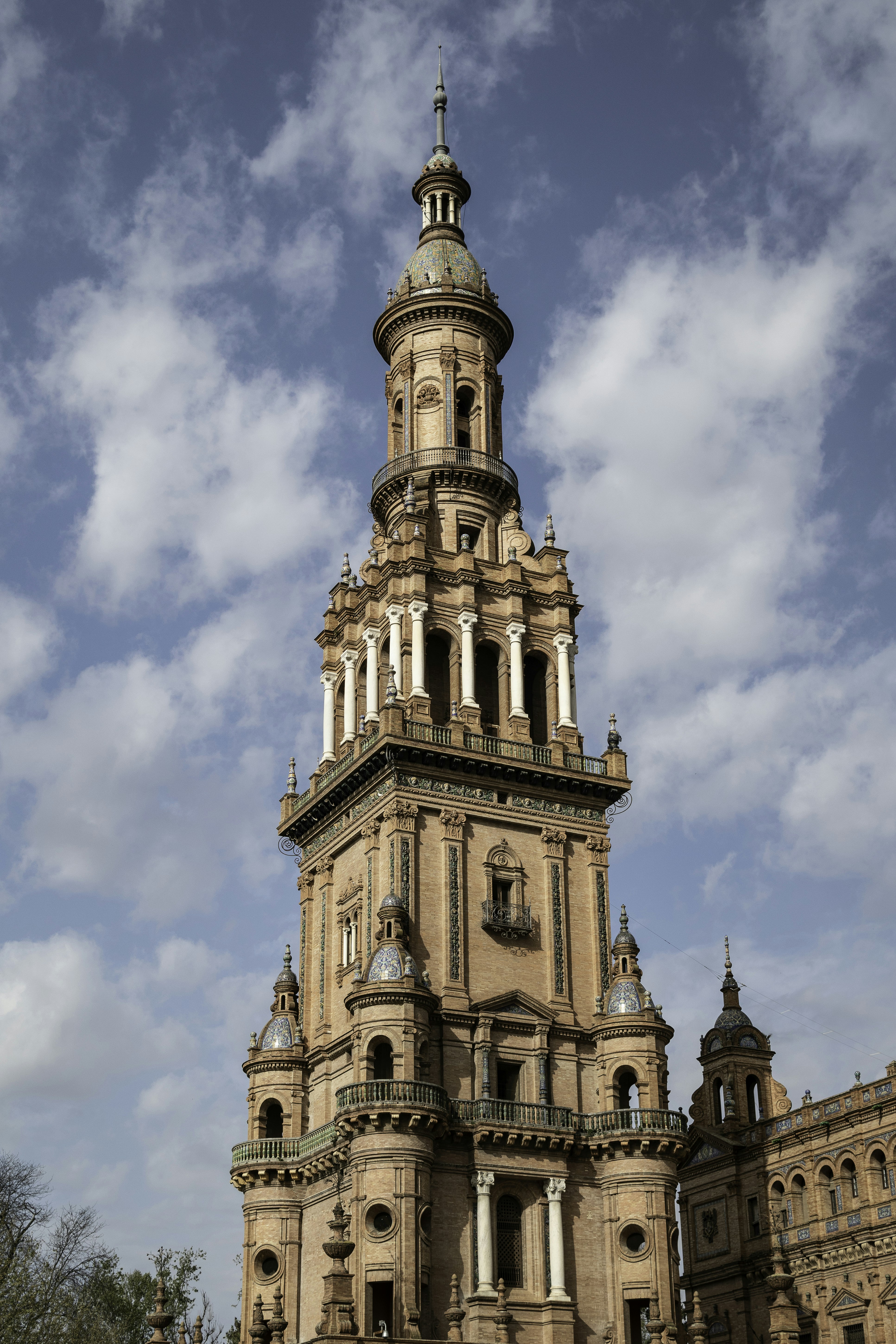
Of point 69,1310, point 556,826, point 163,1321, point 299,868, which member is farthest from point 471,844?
point 69,1310

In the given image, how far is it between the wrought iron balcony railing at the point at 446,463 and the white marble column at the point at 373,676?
8.16 m

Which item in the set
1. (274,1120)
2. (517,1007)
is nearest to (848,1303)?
(517,1007)

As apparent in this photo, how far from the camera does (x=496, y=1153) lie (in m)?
55.8

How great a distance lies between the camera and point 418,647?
63969 mm

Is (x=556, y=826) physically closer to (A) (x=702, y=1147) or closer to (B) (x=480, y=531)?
(B) (x=480, y=531)

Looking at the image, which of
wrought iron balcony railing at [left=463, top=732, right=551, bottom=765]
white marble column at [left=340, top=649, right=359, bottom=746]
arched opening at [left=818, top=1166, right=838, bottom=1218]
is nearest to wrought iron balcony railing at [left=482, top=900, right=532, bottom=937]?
wrought iron balcony railing at [left=463, top=732, right=551, bottom=765]

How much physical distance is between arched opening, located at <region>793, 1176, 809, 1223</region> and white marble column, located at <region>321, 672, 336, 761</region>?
2531 cm

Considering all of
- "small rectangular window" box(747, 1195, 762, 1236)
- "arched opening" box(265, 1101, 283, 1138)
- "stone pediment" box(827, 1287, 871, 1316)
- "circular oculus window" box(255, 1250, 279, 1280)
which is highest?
"arched opening" box(265, 1101, 283, 1138)

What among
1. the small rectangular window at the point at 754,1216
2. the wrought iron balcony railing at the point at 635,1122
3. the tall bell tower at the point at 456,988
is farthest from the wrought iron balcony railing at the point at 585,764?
the small rectangular window at the point at 754,1216

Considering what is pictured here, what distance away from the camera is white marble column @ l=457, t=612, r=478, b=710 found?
63.5 m

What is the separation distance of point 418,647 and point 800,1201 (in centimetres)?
2698

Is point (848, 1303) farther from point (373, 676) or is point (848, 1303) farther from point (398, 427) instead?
point (398, 427)

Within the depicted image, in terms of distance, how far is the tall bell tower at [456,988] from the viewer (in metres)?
53.7

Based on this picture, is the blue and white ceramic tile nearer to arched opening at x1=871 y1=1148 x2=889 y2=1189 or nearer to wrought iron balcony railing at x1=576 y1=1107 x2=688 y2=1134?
wrought iron balcony railing at x1=576 y1=1107 x2=688 y2=1134
